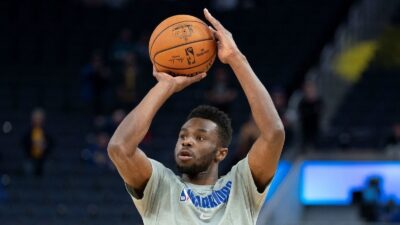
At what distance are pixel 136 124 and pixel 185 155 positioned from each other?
367 millimetres

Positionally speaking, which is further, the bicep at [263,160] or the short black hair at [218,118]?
the short black hair at [218,118]

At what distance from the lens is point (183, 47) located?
17.9 ft

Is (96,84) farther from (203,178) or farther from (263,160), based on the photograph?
(263,160)

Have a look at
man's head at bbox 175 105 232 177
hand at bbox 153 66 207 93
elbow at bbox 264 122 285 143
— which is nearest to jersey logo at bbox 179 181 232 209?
man's head at bbox 175 105 232 177

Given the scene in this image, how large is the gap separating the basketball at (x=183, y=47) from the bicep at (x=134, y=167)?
0.51 meters

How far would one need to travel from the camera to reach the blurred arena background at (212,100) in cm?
1767

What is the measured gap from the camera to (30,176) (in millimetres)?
18688

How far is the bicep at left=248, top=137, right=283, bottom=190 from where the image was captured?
537 cm

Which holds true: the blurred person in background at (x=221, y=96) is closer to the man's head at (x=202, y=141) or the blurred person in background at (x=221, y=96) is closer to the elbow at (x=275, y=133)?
the man's head at (x=202, y=141)

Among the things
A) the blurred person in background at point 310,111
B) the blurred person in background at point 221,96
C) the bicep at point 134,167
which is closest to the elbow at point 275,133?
the bicep at point 134,167

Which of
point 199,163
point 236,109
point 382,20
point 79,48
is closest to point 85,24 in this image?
point 79,48

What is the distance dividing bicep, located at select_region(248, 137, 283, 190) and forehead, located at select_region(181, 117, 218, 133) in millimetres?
258

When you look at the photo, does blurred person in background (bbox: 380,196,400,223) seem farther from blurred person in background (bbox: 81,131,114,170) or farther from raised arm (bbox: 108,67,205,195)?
raised arm (bbox: 108,67,205,195)

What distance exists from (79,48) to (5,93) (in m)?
2.15
